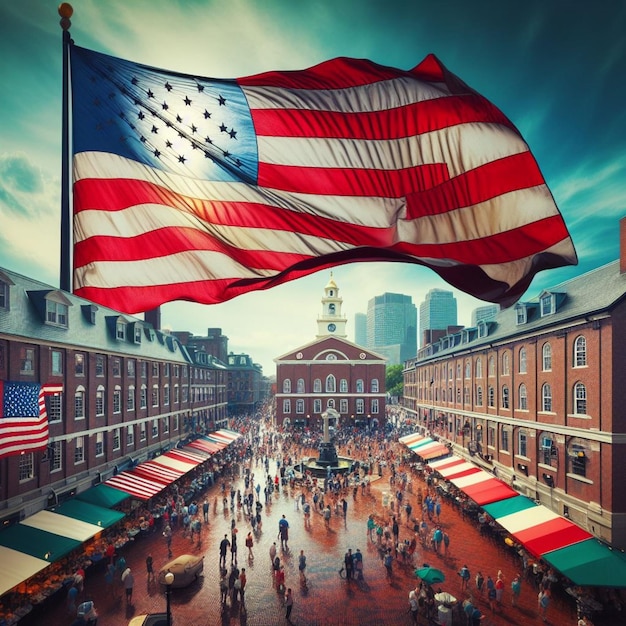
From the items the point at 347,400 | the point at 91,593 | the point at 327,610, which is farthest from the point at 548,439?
the point at 347,400

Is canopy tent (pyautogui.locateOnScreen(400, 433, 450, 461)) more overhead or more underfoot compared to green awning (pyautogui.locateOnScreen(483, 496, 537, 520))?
more underfoot

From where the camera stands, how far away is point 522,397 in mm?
33219

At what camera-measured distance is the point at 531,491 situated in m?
31.2

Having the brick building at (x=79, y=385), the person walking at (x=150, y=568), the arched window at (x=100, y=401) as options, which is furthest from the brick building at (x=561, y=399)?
the arched window at (x=100, y=401)

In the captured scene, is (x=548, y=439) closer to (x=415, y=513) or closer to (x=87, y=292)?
(x=415, y=513)

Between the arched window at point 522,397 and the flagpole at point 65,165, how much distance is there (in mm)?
32058

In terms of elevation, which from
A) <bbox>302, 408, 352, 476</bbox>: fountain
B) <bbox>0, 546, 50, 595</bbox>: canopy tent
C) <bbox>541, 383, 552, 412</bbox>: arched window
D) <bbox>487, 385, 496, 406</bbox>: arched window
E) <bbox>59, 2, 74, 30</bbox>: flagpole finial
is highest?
<bbox>59, 2, 74, 30</bbox>: flagpole finial

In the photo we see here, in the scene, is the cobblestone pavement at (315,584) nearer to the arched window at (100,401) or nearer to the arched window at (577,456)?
the arched window at (577,456)

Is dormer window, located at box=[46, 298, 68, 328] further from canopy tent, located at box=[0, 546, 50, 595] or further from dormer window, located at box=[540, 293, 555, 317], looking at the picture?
dormer window, located at box=[540, 293, 555, 317]

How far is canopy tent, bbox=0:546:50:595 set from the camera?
17469 mm

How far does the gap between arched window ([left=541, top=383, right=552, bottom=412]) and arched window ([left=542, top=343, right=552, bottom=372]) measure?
108 cm

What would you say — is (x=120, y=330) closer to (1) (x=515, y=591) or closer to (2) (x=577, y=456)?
(1) (x=515, y=591)

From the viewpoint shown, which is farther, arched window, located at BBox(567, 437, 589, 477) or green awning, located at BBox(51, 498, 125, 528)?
arched window, located at BBox(567, 437, 589, 477)

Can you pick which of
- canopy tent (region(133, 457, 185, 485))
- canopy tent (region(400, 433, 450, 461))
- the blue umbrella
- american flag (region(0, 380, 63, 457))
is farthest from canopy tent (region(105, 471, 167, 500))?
canopy tent (region(400, 433, 450, 461))
